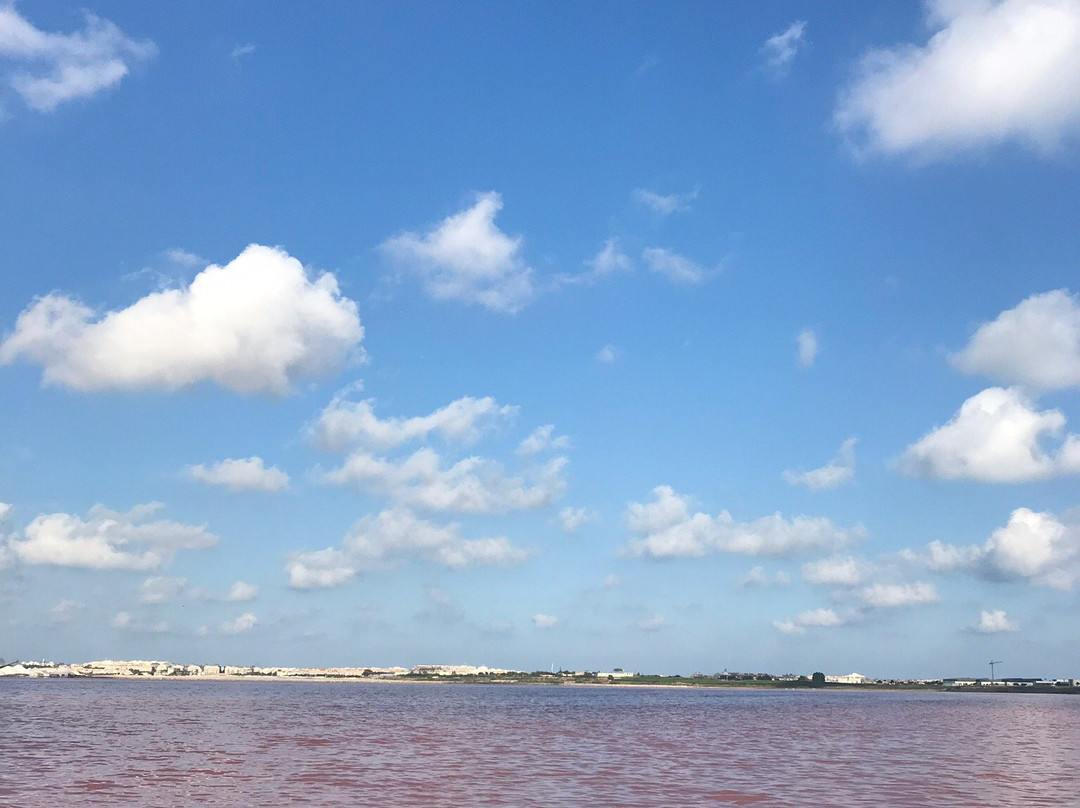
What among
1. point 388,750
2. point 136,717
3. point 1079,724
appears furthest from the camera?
point 1079,724

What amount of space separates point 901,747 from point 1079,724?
188 ft

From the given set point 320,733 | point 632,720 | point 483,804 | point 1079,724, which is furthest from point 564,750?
point 1079,724

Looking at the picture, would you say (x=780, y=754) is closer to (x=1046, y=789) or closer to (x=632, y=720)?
(x=1046, y=789)

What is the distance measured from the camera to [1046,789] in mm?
44156

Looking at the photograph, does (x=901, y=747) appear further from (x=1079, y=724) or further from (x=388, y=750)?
(x=1079, y=724)

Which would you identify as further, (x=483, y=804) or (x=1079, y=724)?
(x=1079, y=724)

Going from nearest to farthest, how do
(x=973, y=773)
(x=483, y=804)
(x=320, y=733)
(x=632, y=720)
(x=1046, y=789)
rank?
(x=483, y=804)
(x=1046, y=789)
(x=973, y=773)
(x=320, y=733)
(x=632, y=720)

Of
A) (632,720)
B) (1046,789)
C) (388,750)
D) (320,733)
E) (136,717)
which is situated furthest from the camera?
(632,720)

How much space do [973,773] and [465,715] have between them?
64144mm

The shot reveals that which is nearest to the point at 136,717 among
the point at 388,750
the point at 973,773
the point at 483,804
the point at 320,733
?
the point at 320,733

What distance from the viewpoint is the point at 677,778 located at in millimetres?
45656

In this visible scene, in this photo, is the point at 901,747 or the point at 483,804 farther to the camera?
the point at 901,747

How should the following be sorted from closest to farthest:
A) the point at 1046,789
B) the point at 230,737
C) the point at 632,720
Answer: the point at 1046,789, the point at 230,737, the point at 632,720

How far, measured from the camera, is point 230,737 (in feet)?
219
